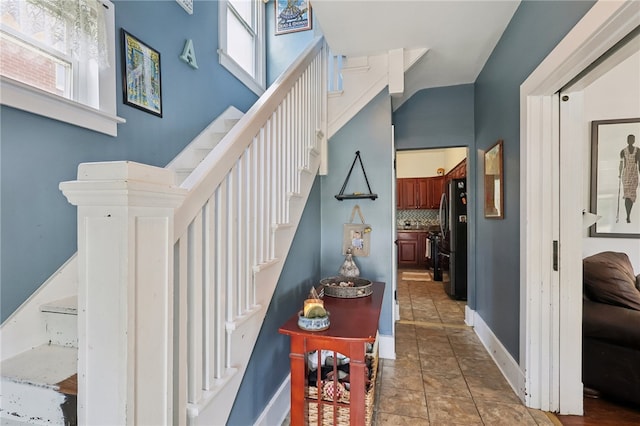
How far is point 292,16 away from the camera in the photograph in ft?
11.5

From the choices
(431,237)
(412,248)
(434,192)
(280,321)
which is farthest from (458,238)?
(280,321)

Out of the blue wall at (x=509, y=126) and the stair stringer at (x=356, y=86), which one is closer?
the blue wall at (x=509, y=126)

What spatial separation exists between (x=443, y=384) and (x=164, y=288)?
214 cm

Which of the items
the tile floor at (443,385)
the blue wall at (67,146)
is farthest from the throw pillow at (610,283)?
the blue wall at (67,146)

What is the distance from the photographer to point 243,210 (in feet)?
4.16

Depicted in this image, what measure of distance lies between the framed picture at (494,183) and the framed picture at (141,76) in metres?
2.53

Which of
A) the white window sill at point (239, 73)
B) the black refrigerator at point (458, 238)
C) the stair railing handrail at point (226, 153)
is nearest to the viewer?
the stair railing handrail at point (226, 153)

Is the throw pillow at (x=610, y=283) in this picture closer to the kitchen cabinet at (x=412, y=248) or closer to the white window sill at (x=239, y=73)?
the white window sill at (x=239, y=73)

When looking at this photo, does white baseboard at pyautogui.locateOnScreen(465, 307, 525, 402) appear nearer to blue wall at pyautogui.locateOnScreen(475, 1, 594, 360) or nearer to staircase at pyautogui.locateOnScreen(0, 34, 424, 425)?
blue wall at pyautogui.locateOnScreen(475, 1, 594, 360)

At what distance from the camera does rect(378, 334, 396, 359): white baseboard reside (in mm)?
2479

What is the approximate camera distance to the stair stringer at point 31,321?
1.06 meters

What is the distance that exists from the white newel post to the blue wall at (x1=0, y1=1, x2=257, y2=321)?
2.87 feet

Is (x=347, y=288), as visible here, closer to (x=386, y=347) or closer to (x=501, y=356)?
(x=386, y=347)

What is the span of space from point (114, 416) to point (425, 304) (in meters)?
3.97
